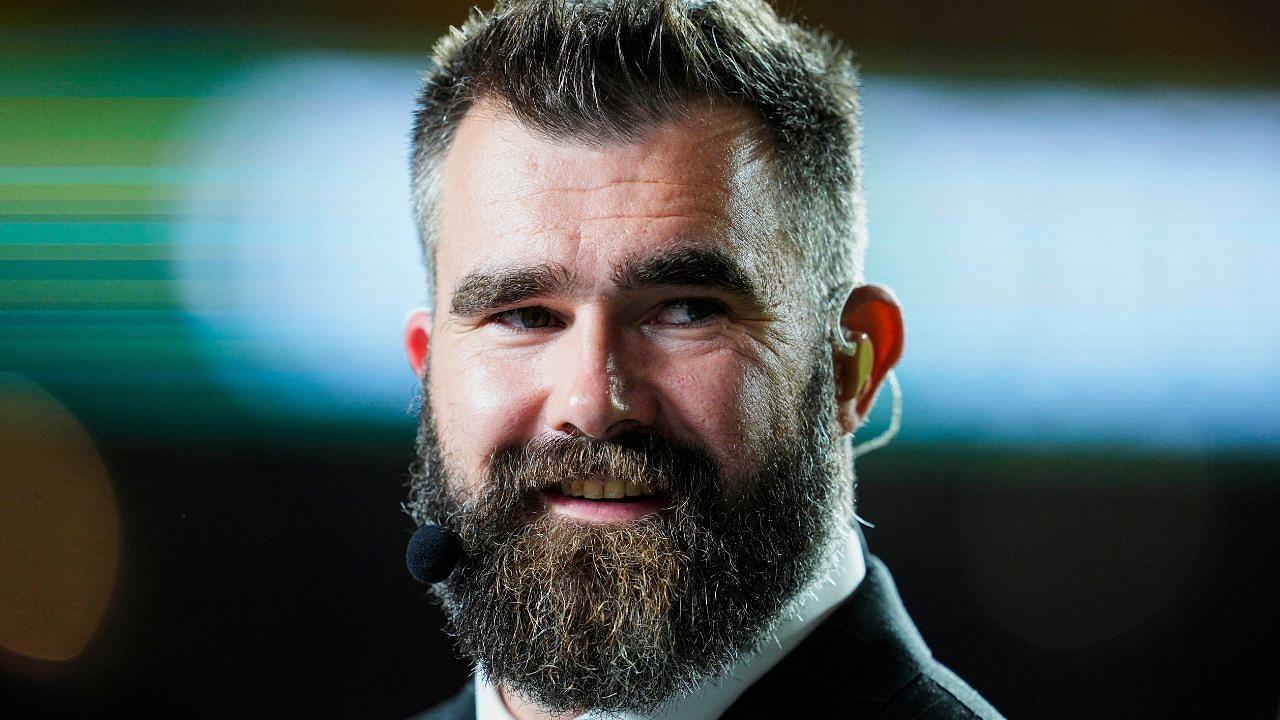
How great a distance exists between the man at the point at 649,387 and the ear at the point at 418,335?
11.3 inches

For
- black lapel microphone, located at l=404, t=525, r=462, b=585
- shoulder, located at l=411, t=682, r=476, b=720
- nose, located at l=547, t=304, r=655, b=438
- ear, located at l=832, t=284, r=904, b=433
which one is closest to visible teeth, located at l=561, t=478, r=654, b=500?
nose, located at l=547, t=304, r=655, b=438

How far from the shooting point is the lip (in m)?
1.73

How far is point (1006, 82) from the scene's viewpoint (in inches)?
126

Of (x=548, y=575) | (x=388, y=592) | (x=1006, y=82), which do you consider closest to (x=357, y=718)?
(x=388, y=592)

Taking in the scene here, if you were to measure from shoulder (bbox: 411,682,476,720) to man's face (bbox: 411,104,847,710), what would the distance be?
1.94ft

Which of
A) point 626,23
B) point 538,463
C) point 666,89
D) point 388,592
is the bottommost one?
point 388,592

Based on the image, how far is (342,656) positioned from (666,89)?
7.20ft

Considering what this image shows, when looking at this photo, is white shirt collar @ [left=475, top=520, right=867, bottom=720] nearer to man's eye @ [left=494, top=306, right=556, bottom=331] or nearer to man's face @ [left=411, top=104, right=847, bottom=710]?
man's face @ [left=411, top=104, right=847, bottom=710]

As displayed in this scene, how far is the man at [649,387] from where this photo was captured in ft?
5.63

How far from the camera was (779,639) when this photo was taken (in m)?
1.86

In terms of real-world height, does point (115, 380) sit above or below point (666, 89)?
below

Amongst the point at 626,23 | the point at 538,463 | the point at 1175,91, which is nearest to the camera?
the point at 538,463

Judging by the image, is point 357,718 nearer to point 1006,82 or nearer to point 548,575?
point 548,575

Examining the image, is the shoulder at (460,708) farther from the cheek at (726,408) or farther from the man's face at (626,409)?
the cheek at (726,408)
